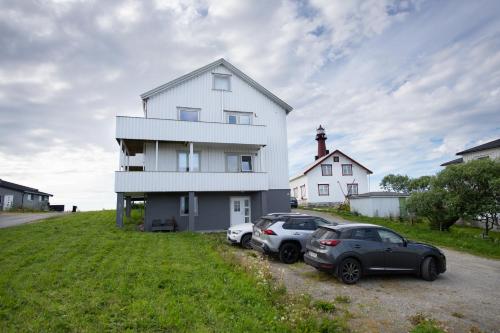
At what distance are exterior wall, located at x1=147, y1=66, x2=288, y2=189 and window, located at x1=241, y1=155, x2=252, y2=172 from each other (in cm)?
112

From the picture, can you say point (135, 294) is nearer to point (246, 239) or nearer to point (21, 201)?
point (246, 239)

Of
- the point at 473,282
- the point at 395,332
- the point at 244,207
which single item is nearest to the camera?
the point at 395,332

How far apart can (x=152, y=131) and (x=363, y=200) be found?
1871 centimetres

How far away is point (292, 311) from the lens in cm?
568

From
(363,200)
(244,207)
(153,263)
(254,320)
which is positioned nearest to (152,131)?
(244,207)

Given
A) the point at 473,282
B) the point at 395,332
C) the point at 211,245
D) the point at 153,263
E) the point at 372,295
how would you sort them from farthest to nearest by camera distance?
the point at 211,245 → the point at 153,263 → the point at 473,282 → the point at 372,295 → the point at 395,332

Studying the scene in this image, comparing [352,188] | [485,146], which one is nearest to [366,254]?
[485,146]

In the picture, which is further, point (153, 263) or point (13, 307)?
point (153, 263)

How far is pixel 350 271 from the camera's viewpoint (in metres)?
8.27

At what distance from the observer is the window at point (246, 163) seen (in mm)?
21314

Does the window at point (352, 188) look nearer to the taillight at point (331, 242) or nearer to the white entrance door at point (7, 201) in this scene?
the taillight at point (331, 242)

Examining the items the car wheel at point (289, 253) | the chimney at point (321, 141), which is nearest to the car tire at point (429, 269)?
the car wheel at point (289, 253)

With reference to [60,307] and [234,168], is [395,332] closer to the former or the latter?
[60,307]

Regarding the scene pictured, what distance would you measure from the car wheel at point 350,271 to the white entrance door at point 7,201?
43.1m
